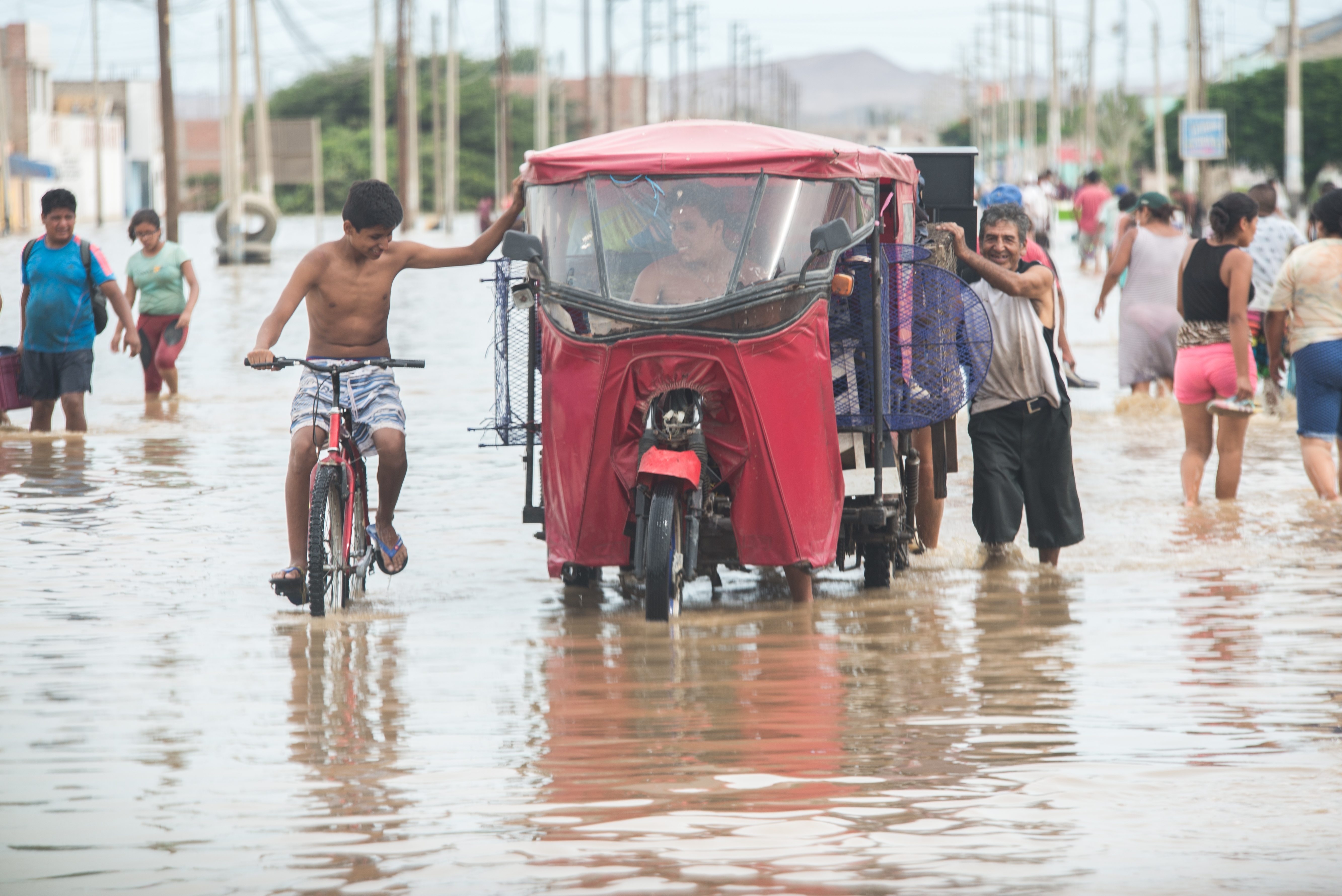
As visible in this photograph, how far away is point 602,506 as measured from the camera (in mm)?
8070

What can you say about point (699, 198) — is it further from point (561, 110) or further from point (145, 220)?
point (561, 110)

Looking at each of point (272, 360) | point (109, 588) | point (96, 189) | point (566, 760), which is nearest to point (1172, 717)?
point (566, 760)

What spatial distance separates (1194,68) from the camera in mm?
48625

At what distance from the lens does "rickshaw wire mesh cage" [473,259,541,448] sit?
28.8 ft

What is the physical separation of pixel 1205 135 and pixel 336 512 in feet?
123

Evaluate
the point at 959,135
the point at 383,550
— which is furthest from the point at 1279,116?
the point at 959,135

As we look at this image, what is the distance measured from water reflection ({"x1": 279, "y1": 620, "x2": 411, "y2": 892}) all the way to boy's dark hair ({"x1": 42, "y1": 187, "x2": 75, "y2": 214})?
6.03 metres

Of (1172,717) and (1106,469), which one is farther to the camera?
(1106,469)

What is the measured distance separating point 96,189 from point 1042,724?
83.4 m

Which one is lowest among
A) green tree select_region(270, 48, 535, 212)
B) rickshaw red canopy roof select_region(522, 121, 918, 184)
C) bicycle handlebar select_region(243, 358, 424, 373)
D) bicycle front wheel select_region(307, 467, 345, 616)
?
bicycle front wheel select_region(307, 467, 345, 616)

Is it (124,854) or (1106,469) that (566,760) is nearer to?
(124,854)

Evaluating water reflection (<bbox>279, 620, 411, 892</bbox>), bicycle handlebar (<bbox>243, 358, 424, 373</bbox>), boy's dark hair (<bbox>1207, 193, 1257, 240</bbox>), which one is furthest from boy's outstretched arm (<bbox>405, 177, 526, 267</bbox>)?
boy's dark hair (<bbox>1207, 193, 1257, 240</bbox>)

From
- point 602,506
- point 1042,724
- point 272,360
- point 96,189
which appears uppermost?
point 96,189

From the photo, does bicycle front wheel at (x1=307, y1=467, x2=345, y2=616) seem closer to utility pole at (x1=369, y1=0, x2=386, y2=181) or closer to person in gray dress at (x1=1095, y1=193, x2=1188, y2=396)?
person in gray dress at (x1=1095, y1=193, x2=1188, y2=396)
